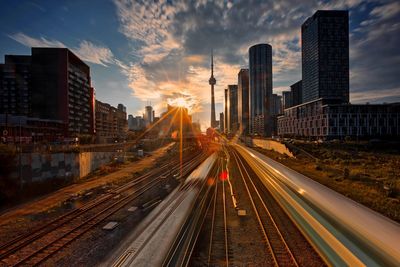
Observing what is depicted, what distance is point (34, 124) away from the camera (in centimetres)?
6619

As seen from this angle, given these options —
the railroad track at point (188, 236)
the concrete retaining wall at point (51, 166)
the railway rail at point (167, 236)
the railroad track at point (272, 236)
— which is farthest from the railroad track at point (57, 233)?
the railroad track at point (272, 236)

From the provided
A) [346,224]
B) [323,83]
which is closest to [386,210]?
[346,224]

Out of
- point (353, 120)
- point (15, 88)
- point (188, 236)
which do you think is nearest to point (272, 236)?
point (188, 236)

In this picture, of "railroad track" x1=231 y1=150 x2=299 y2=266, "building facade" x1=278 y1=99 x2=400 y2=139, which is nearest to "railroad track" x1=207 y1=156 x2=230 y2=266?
"railroad track" x1=231 y1=150 x2=299 y2=266

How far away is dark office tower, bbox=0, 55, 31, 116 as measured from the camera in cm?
8731

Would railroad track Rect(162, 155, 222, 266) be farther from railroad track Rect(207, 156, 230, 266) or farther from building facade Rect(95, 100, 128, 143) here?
building facade Rect(95, 100, 128, 143)

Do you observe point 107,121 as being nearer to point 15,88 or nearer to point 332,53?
point 15,88

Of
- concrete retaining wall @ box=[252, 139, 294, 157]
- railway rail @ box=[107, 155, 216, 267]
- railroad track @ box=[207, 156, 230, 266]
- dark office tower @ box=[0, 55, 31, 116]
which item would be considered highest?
dark office tower @ box=[0, 55, 31, 116]

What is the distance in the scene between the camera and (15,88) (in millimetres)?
88250

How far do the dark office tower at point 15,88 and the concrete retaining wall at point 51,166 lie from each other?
264ft

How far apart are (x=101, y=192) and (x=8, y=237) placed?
929 centimetres

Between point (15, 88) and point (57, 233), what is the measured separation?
344 feet

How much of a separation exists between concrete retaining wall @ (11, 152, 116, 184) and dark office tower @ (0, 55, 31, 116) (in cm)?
8033

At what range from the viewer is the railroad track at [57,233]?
9812mm
